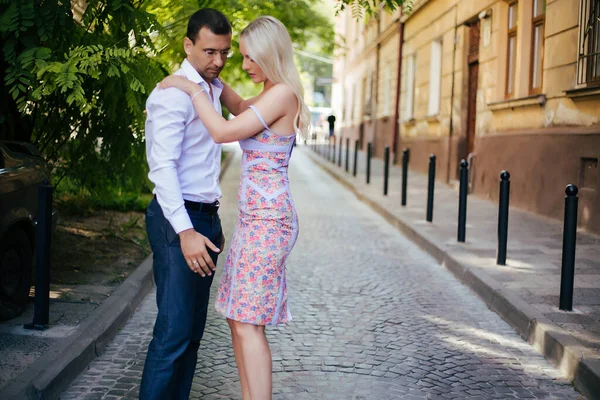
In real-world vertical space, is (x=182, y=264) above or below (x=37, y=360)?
above

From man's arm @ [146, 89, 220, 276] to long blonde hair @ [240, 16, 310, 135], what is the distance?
341 mm

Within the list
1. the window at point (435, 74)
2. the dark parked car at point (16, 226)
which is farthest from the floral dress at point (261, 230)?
the window at point (435, 74)

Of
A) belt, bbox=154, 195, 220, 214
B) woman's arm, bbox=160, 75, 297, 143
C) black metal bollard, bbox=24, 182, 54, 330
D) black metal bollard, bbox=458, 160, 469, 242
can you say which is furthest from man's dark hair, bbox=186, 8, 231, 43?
black metal bollard, bbox=458, 160, 469, 242

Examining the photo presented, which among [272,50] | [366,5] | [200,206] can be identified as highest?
[366,5]

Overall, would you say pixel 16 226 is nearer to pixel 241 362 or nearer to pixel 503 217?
pixel 241 362

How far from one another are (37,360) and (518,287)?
A: 3970 mm

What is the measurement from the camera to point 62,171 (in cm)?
798

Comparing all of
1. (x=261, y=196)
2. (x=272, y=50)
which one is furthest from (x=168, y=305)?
(x=272, y=50)

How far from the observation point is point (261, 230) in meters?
3.35

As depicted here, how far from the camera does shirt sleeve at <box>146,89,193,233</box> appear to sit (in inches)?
123

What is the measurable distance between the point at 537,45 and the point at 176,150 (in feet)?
34.5

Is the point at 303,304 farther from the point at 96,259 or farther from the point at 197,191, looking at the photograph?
the point at 197,191

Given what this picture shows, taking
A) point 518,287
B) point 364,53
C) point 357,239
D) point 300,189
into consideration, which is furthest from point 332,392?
point 364,53

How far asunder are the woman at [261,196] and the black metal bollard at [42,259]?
5.69ft
